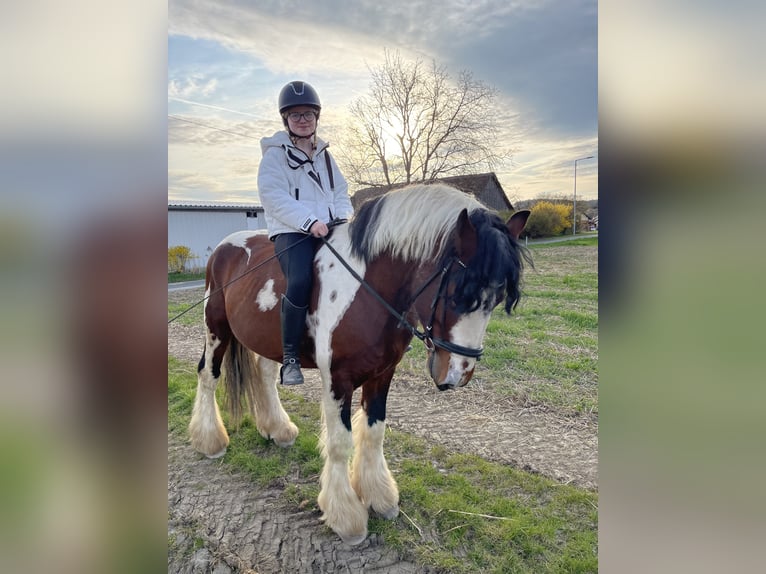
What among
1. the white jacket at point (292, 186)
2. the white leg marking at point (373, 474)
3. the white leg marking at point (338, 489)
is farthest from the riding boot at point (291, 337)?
the white leg marking at point (373, 474)

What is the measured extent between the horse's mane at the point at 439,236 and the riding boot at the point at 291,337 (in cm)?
56

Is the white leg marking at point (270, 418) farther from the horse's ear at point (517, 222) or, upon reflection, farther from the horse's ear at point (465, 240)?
the horse's ear at point (517, 222)

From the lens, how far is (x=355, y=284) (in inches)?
103

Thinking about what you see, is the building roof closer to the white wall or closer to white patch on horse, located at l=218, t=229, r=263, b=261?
the white wall

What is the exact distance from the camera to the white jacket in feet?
8.92

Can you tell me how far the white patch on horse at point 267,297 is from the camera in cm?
302

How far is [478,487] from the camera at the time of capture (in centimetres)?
311

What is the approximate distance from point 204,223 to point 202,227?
251 mm

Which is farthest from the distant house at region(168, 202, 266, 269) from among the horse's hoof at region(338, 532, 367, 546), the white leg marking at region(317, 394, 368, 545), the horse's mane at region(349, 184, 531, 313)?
the horse's hoof at region(338, 532, 367, 546)

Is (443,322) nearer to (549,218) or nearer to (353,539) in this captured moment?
(353,539)

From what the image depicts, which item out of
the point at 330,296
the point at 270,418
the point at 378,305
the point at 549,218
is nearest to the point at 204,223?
the point at 549,218
